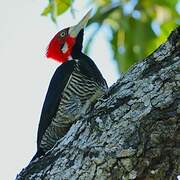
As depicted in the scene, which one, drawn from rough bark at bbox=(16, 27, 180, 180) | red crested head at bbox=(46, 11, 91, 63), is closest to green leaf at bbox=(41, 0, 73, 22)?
rough bark at bbox=(16, 27, 180, 180)

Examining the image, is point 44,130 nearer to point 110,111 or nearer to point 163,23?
point 163,23

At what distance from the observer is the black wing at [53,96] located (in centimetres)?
381

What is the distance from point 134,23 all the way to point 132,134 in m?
1.77

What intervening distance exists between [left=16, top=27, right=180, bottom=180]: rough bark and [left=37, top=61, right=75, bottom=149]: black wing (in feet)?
4.01

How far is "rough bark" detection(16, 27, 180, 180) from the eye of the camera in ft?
7.55

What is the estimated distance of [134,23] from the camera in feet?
13.1

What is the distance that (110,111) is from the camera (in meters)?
2.51

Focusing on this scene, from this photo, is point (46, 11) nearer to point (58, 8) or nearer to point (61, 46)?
point (58, 8)

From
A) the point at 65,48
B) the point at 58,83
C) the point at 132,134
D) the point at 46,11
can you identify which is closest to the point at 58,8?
the point at 46,11

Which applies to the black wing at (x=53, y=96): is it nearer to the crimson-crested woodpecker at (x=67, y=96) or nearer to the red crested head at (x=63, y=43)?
the crimson-crested woodpecker at (x=67, y=96)

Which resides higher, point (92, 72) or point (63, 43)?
point (63, 43)

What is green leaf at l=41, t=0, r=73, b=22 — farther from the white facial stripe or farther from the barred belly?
the white facial stripe

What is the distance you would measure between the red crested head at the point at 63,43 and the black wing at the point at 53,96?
25.6 inches

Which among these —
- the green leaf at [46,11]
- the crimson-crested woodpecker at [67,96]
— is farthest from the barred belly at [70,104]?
the green leaf at [46,11]
